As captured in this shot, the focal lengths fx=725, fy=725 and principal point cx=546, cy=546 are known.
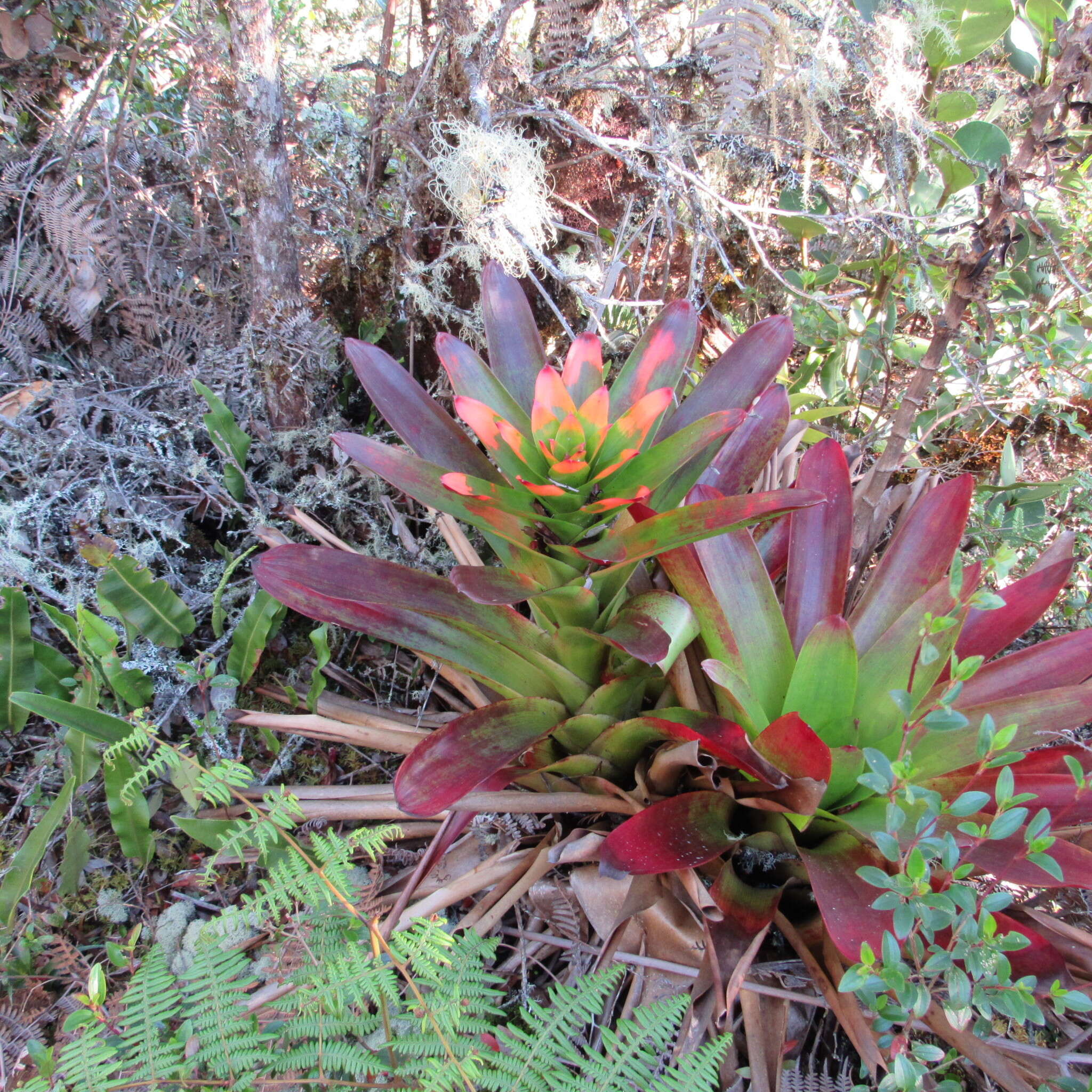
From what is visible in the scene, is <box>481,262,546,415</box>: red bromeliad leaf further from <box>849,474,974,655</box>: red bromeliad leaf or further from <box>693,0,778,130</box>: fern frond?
<box>693,0,778,130</box>: fern frond

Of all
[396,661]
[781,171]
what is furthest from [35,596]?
[781,171]

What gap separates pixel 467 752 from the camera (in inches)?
42.6

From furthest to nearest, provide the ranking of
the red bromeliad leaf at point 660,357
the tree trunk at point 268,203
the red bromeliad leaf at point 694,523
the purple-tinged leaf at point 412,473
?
1. the tree trunk at point 268,203
2. the red bromeliad leaf at point 660,357
3. the purple-tinged leaf at point 412,473
4. the red bromeliad leaf at point 694,523

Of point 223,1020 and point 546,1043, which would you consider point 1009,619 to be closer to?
point 546,1043

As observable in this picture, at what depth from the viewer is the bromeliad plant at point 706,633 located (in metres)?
0.98

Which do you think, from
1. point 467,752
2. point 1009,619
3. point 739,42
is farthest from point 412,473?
point 739,42

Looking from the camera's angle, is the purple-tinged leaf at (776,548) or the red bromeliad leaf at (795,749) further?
the purple-tinged leaf at (776,548)

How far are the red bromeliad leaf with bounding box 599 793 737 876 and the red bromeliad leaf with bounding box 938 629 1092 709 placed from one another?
439 mm

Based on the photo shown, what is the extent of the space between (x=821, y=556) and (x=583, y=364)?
0.56m

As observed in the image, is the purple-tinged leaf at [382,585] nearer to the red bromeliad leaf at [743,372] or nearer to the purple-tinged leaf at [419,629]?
the purple-tinged leaf at [419,629]

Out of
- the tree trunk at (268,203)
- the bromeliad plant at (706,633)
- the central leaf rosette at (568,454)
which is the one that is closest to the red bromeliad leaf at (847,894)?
the bromeliad plant at (706,633)

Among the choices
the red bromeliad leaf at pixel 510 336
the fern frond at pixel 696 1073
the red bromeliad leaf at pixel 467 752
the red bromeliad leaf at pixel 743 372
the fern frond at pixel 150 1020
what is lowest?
the fern frond at pixel 150 1020

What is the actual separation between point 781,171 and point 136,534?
6.54 feet

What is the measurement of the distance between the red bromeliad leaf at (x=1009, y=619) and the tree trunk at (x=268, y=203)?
1611 mm
